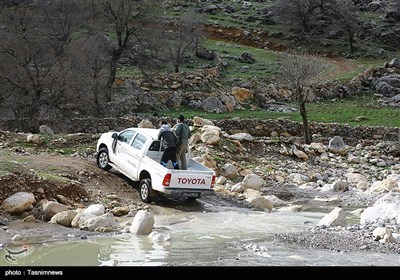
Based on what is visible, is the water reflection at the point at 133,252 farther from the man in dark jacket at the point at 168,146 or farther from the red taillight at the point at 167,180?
the man in dark jacket at the point at 168,146

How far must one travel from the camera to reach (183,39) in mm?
51719

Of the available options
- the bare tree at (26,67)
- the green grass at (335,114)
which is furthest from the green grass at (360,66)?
the bare tree at (26,67)

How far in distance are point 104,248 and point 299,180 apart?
13605 millimetres

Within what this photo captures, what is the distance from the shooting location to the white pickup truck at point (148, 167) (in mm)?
15453

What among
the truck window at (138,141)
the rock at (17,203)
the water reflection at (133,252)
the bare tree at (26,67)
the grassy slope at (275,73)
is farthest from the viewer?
the grassy slope at (275,73)

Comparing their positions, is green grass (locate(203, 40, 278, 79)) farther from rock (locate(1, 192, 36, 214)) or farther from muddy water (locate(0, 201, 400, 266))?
muddy water (locate(0, 201, 400, 266))

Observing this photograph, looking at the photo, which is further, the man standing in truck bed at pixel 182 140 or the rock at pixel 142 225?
the man standing in truck bed at pixel 182 140

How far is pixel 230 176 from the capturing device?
21.7m

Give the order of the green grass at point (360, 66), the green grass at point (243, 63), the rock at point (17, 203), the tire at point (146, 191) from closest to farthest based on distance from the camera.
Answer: the rock at point (17, 203) → the tire at point (146, 191) → the green grass at point (360, 66) → the green grass at point (243, 63)

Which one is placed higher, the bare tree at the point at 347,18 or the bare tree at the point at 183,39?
the bare tree at the point at 347,18

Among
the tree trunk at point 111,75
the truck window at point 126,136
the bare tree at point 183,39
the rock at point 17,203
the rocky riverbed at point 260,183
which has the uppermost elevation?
the bare tree at point 183,39

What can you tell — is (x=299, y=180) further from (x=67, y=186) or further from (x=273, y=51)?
(x=273, y=51)

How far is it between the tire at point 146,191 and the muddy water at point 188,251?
2.24 m
